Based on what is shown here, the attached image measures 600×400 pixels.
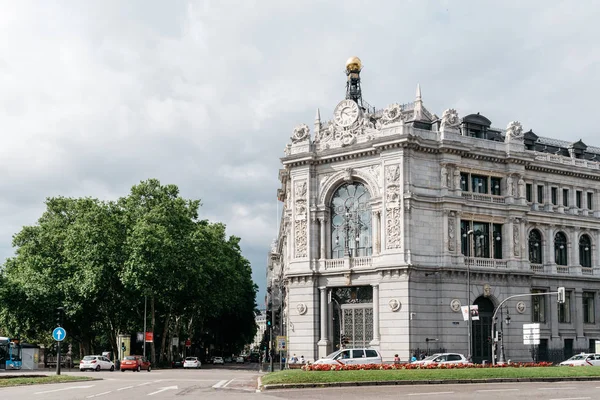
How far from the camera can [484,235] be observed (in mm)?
65375

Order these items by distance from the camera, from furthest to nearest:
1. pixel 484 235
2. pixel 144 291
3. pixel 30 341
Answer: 1. pixel 30 341
2. pixel 144 291
3. pixel 484 235

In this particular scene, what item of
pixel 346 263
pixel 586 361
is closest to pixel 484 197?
pixel 346 263

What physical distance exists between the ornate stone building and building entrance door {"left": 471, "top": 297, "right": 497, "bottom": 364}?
12 centimetres

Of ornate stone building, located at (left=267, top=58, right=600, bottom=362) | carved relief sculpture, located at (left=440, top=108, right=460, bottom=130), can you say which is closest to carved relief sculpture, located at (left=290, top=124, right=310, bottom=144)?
ornate stone building, located at (left=267, top=58, right=600, bottom=362)

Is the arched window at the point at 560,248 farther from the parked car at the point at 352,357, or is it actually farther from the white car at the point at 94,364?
the white car at the point at 94,364

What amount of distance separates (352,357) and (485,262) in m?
19.2

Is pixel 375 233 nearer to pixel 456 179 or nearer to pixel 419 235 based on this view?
pixel 419 235

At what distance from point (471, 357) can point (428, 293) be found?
6118 millimetres

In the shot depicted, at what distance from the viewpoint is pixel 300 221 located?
217 ft

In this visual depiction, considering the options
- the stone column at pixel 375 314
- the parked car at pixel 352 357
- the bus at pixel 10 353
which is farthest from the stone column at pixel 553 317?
the bus at pixel 10 353

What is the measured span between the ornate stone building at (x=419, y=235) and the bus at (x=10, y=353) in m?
26.0

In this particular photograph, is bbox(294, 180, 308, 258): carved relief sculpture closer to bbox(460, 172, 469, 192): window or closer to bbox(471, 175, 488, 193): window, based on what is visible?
bbox(460, 172, 469, 192): window

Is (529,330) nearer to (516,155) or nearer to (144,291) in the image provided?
(516,155)

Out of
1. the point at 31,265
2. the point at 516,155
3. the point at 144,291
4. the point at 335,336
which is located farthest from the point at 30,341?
the point at 516,155
